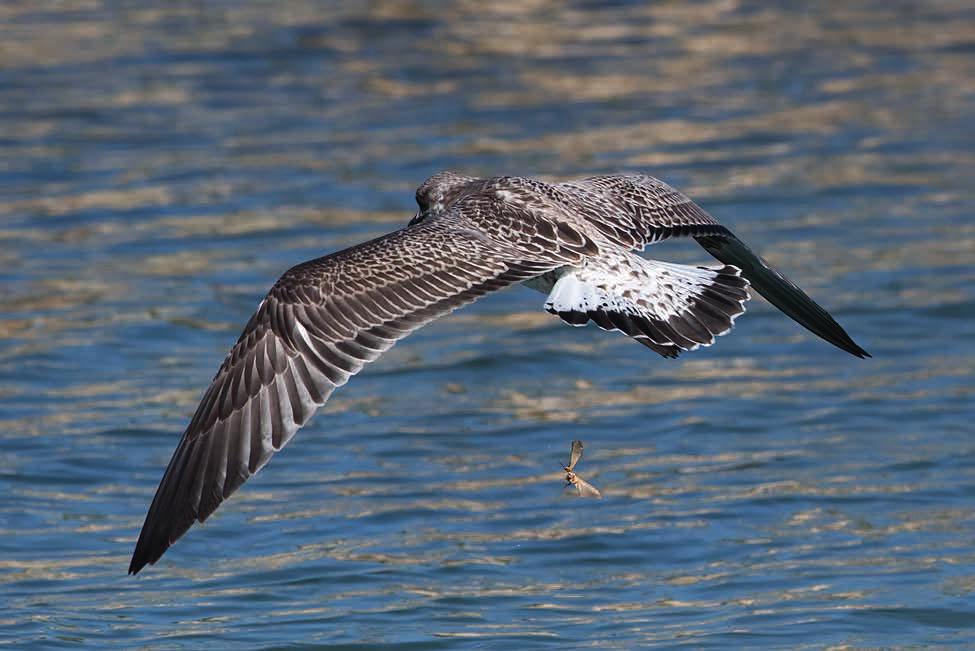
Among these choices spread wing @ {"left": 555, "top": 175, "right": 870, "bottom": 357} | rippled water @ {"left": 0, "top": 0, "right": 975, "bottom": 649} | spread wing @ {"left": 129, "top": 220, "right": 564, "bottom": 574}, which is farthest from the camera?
spread wing @ {"left": 555, "top": 175, "right": 870, "bottom": 357}

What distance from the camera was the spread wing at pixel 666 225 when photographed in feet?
24.5

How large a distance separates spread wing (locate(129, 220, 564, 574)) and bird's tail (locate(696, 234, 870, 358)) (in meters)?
1.50

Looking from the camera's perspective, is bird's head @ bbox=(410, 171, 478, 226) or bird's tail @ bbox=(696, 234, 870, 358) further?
bird's tail @ bbox=(696, 234, 870, 358)

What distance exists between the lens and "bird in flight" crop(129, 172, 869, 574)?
6.46 metres

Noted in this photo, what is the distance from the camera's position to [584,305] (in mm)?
6652

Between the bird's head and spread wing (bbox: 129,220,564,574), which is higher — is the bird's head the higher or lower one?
the higher one

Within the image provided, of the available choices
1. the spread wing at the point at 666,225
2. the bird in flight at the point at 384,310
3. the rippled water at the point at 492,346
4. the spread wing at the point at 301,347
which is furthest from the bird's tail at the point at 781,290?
the spread wing at the point at 301,347

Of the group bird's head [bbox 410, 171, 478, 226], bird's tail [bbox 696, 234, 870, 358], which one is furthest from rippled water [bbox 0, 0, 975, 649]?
bird's head [bbox 410, 171, 478, 226]

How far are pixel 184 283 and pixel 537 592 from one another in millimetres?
4597

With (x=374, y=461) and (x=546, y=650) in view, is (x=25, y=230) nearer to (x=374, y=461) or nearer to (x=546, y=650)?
(x=374, y=461)

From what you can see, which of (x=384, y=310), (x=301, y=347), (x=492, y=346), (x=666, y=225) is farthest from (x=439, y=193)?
(x=492, y=346)

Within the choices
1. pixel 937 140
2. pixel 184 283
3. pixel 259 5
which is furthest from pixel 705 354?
pixel 259 5

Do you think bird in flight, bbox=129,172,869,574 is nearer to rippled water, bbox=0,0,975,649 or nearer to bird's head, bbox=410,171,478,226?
bird's head, bbox=410,171,478,226

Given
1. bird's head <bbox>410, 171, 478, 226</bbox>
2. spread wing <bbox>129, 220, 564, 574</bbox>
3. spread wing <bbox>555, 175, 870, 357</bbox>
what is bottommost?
spread wing <bbox>129, 220, 564, 574</bbox>
